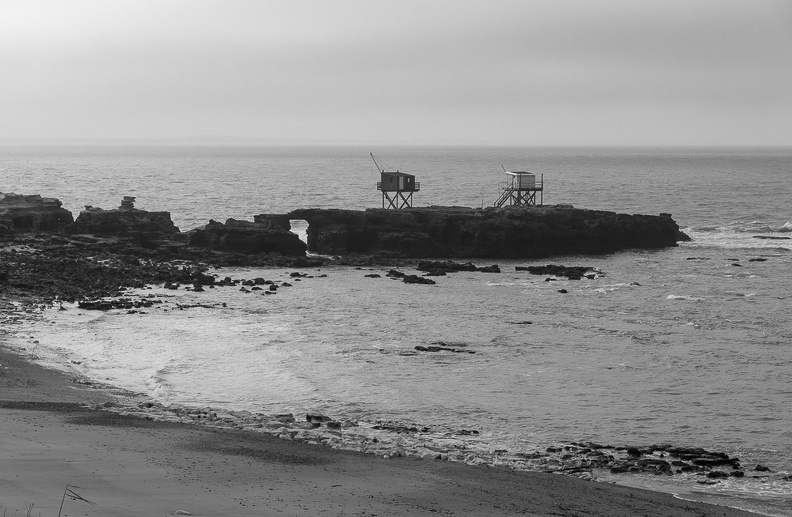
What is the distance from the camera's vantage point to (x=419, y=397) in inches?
987

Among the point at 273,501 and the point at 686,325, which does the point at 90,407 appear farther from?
the point at 686,325

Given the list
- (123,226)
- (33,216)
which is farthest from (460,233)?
(33,216)

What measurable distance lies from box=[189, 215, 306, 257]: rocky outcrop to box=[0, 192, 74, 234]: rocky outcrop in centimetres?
1204

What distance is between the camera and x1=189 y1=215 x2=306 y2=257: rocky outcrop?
58875 millimetres

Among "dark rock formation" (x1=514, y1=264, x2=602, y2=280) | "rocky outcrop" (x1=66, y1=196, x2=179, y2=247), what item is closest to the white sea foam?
"dark rock formation" (x1=514, y1=264, x2=602, y2=280)

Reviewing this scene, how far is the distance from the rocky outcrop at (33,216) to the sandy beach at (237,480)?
47.7 metres

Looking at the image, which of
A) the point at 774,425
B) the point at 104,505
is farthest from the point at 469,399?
the point at 104,505

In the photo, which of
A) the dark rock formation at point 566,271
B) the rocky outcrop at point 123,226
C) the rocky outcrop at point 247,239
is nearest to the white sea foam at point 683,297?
the dark rock formation at point 566,271

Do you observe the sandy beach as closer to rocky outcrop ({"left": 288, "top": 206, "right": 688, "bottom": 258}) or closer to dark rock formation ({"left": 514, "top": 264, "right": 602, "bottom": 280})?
dark rock formation ({"left": 514, "top": 264, "right": 602, "bottom": 280})

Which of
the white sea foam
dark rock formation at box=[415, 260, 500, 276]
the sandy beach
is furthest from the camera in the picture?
dark rock formation at box=[415, 260, 500, 276]

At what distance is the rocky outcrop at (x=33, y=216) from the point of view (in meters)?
64.2

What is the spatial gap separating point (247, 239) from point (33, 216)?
1804 cm

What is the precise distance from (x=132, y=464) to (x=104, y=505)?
2801 mm

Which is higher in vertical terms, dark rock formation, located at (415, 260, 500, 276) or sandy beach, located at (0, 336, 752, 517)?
sandy beach, located at (0, 336, 752, 517)
